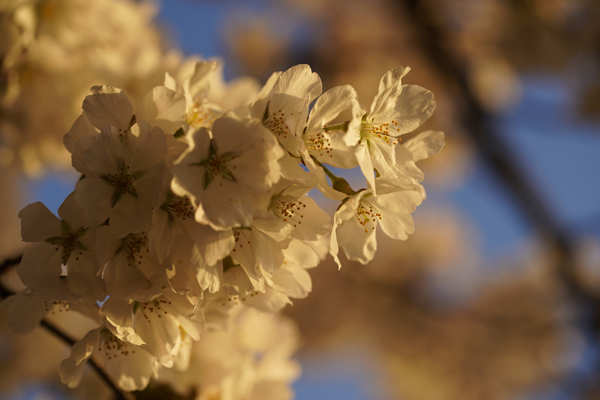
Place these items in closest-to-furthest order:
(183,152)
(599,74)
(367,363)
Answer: (183,152) < (599,74) < (367,363)

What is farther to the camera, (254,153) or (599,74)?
(599,74)

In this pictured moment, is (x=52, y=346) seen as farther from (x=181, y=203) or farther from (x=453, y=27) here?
(x=453, y=27)

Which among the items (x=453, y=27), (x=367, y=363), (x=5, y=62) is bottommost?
(x=5, y=62)

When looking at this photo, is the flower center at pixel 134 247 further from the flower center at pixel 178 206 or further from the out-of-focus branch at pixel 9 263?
the out-of-focus branch at pixel 9 263

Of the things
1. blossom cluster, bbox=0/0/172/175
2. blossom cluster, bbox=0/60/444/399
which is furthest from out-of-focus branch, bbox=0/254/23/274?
blossom cluster, bbox=0/0/172/175

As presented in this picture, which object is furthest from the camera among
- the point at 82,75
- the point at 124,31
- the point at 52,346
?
the point at 52,346

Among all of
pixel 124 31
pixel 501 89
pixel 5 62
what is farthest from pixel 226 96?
pixel 501 89

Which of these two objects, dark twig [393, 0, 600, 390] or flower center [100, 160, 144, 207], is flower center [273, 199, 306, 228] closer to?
flower center [100, 160, 144, 207]

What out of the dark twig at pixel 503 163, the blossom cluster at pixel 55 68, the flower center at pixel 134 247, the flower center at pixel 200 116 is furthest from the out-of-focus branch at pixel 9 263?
the dark twig at pixel 503 163
